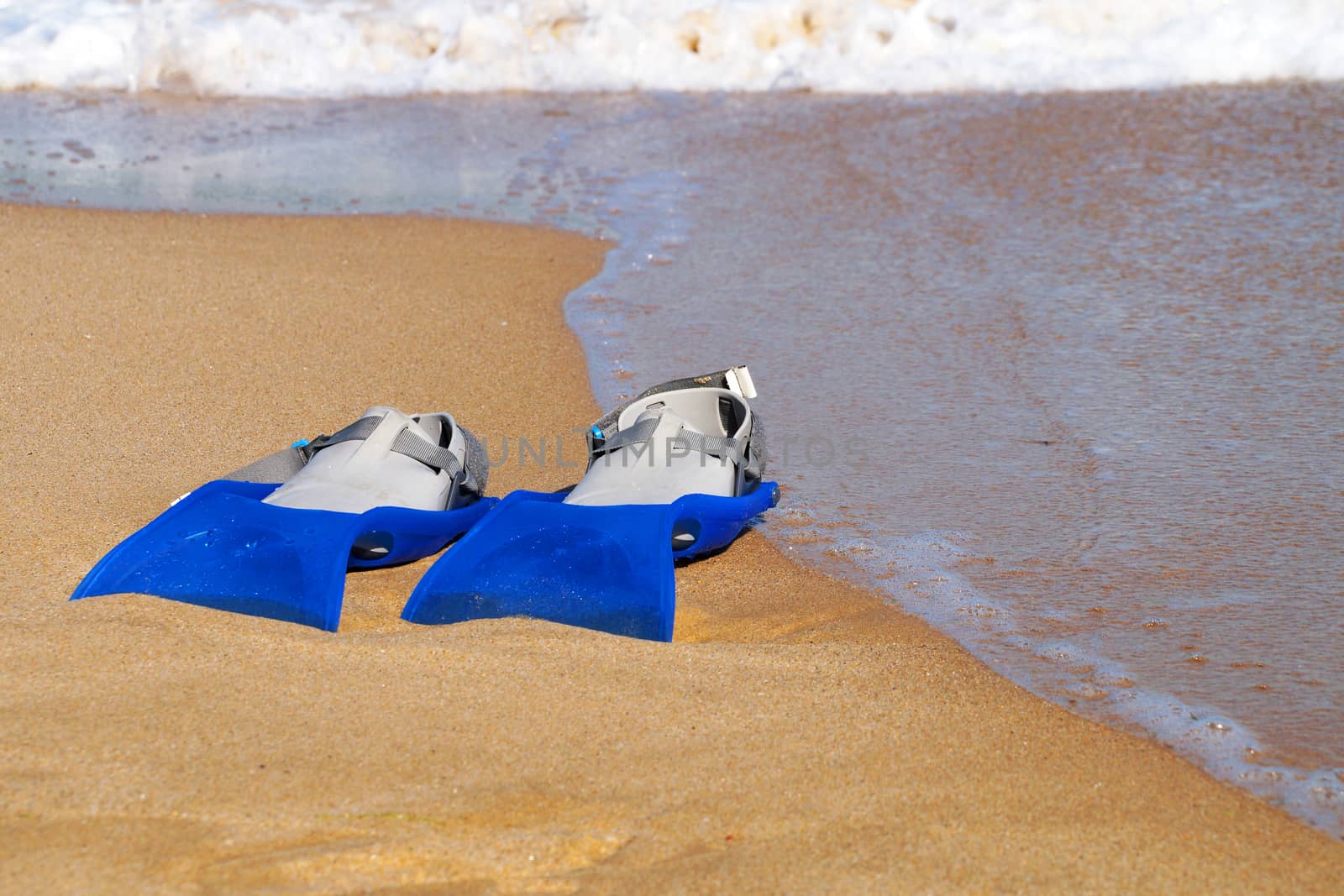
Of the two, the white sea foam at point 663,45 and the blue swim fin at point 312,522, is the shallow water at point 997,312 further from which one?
the blue swim fin at point 312,522

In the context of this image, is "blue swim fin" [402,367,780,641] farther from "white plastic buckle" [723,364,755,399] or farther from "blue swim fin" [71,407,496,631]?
"blue swim fin" [71,407,496,631]

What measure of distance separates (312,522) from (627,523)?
0.66 m

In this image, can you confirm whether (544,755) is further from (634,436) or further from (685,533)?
(634,436)

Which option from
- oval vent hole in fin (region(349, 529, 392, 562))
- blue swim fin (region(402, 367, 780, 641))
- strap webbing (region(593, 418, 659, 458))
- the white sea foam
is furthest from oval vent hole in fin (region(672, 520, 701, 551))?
the white sea foam

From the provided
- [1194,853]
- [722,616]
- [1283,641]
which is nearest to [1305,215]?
[1283,641]

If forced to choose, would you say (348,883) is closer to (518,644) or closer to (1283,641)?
(518,644)

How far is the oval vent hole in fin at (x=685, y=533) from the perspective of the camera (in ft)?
9.52

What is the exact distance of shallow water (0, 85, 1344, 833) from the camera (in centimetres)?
273

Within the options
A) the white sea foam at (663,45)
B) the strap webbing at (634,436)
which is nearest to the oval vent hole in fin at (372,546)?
the strap webbing at (634,436)

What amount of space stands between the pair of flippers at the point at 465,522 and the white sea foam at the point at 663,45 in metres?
6.53

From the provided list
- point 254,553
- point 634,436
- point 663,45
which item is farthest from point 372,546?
point 663,45

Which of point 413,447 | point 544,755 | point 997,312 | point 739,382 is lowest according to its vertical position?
point 544,755

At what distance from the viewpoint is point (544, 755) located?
6.78 feet

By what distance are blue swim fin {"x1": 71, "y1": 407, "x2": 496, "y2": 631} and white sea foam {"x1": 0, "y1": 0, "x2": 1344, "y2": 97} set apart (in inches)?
263
